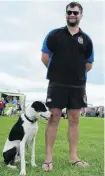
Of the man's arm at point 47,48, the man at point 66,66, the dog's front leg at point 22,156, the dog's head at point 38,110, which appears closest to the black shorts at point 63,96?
the man at point 66,66

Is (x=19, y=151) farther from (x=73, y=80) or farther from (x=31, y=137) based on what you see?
(x=73, y=80)

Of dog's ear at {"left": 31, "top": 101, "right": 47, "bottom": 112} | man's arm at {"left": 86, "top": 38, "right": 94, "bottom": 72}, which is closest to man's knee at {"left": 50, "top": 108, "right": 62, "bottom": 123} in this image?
dog's ear at {"left": 31, "top": 101, "right": 47, "bottom": 112}

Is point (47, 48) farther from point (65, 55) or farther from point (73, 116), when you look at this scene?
point (73, 116)

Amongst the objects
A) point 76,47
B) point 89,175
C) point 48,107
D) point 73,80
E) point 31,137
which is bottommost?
point 89,175

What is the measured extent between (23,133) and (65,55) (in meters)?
1.34

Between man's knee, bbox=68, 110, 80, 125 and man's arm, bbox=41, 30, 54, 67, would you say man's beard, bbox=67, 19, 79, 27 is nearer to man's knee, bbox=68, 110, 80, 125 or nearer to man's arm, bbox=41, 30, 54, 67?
man's arm, bbox=41, 30, 54, 67

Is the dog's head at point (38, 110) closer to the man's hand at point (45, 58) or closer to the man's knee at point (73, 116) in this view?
the man's knee at point (73, 116)

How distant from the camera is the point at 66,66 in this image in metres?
6.49

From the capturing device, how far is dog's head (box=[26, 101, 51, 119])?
6285mm

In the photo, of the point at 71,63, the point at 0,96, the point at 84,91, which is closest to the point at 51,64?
the point at 71,63

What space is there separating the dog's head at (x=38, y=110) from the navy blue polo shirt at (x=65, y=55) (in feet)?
1.60

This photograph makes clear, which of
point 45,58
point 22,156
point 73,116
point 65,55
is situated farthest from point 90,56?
point 22,156

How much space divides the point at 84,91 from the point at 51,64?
72 cm

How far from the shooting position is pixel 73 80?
21.5 feet
